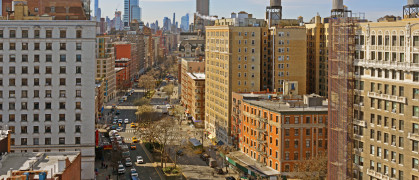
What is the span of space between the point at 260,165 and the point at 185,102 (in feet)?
267

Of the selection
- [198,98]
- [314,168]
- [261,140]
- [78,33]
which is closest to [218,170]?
[261,140]

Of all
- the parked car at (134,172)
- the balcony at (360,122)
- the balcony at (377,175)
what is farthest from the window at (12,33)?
the balcony at (377,175)

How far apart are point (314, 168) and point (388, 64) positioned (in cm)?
2165

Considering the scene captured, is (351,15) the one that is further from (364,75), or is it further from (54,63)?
(54,63)

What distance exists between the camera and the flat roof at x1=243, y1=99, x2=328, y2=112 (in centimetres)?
8514

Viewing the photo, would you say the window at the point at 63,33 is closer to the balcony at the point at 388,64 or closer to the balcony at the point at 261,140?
the balcony at the point at 261,140

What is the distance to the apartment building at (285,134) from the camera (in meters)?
83.6

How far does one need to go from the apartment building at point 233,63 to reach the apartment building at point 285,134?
19.9 meters

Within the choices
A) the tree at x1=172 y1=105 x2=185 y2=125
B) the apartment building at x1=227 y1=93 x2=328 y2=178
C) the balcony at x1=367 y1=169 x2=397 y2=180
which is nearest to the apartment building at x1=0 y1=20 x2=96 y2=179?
the apartment building at x1=227 y1=93 x2=328 y2=178

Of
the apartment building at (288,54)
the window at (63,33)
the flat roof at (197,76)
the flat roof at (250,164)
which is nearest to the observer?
the window at (63,33)

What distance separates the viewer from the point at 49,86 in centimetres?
7975

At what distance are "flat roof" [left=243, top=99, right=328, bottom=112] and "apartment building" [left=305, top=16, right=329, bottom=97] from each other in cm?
3093

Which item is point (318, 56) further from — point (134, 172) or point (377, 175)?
point (377, 175)

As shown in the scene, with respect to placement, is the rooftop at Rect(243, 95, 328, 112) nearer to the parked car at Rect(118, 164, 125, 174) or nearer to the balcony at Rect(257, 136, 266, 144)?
the balcony at Rect(257, 136, 266, 144)
